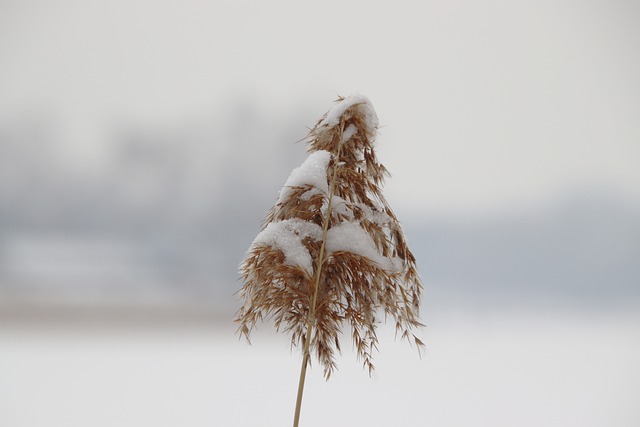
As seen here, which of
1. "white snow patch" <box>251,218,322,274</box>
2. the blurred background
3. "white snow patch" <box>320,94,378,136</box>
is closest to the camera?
"white snow patch" <box>251,218,322,274</box>

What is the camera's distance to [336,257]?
1385 millimetres

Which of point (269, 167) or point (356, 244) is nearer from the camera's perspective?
point (356, 244)

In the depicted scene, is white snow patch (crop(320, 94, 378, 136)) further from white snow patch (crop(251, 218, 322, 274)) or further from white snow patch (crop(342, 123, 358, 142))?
white snow patch (crop(251, 218, 322, 274))

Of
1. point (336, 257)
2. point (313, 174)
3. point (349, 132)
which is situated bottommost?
point (336, 257)

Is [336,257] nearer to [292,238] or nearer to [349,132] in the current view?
[292,238]

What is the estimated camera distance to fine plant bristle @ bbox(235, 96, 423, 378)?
1.36m

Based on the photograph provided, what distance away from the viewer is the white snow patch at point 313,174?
139 centimetres

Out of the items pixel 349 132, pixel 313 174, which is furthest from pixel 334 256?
pixel 349 132

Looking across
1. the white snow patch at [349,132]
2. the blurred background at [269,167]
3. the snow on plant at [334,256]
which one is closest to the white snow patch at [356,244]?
the snow on plant at [334,256]

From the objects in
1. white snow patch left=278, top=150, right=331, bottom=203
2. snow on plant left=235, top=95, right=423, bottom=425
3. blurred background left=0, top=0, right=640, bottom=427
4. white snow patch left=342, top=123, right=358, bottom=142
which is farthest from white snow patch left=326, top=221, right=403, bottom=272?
blurred background left=0, top=0, right=640, bottom=427

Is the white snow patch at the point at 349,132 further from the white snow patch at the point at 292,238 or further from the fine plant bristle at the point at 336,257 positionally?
the white snow patch at the point at 292,238

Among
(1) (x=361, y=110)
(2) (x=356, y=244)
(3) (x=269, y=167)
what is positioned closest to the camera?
(2) (x=356, y=244)

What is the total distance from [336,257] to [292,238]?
0.14 metres

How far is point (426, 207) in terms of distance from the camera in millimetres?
3883
